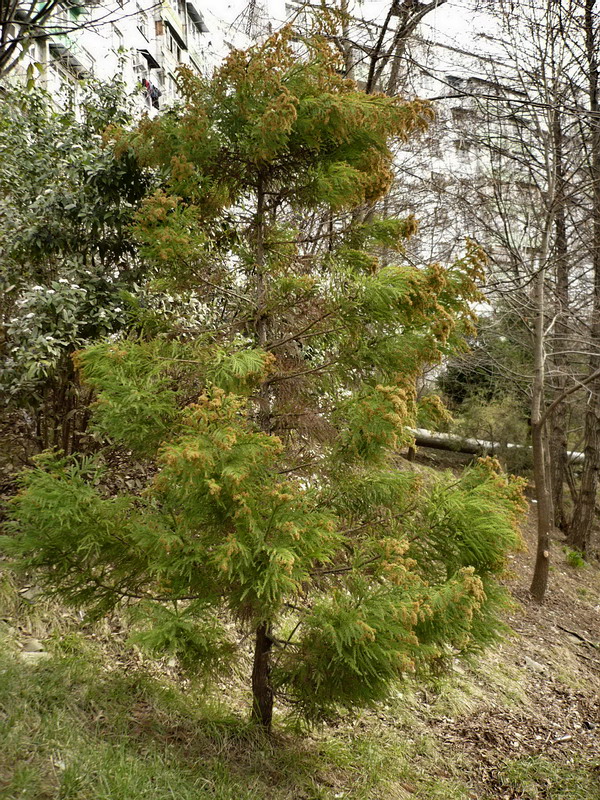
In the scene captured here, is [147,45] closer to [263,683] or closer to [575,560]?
[575,560]

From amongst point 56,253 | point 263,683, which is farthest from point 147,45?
point 263,683

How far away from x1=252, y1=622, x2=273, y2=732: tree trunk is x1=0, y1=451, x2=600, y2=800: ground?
0.12 m

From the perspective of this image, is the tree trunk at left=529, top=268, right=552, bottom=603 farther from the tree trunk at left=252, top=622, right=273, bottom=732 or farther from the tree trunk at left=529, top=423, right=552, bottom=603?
the tree trunk at left=252, top=622, right=273, bottom=732

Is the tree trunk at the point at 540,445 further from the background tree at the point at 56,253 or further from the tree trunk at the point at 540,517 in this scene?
the background tree at the point at 56,253

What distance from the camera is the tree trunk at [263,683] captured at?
3807 mm

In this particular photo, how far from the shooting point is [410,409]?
342 centimetres

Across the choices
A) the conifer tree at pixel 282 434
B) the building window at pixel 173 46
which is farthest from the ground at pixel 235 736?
the building window at pixel 173 46

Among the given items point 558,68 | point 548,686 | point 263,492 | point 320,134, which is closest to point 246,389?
point 263,492

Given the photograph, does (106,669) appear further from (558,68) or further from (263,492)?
(558,68)

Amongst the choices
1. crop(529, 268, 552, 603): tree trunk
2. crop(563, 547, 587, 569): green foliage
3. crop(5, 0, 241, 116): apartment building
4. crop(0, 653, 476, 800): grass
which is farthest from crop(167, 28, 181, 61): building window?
crop(0, 653, 476, 800): grass

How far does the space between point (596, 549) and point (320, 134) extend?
10020 mm

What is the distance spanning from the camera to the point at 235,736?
144 inches

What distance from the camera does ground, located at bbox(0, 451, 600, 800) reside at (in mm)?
2945

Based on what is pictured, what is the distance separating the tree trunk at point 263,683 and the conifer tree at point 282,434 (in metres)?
0.01
